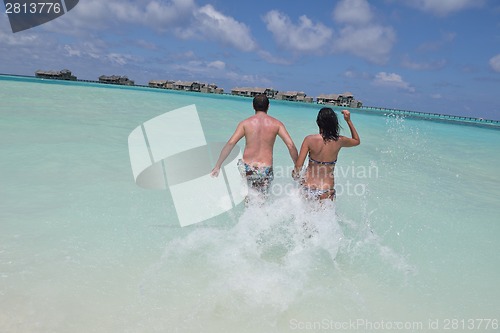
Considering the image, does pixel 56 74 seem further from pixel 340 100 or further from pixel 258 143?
pixel 258 143

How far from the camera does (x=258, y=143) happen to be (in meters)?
4.70

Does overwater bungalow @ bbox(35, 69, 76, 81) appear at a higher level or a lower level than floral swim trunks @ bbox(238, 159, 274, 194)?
lower

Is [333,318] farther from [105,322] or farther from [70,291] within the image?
[70,291]

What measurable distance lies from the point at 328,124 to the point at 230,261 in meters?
1.90

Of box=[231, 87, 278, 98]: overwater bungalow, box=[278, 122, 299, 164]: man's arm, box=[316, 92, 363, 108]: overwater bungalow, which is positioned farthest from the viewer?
box=[231, 87, 278, 98]: overwater bungalow

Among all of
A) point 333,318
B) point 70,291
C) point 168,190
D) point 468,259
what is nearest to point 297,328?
point 333,318

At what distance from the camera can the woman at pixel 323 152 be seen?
161 inches

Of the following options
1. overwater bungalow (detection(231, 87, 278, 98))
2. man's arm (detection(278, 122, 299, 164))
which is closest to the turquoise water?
man's arm (detection(278, 122, 299, 164))

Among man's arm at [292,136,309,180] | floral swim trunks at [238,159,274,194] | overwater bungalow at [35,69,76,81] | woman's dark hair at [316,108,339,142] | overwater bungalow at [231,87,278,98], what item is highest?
woman's dark hair at [316,108,339,142]

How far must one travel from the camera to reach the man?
466 cm

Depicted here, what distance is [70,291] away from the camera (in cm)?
310

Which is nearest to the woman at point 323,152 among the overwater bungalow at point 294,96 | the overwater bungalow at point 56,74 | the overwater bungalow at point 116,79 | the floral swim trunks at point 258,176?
the floral swim trunks at point 258,176

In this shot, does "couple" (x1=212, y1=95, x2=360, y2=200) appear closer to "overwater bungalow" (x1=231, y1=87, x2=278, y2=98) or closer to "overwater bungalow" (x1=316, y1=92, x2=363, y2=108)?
"overwater bungalow" (x1=316, y1=92, x2=363, y2=108)

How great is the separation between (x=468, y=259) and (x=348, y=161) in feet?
20.2
